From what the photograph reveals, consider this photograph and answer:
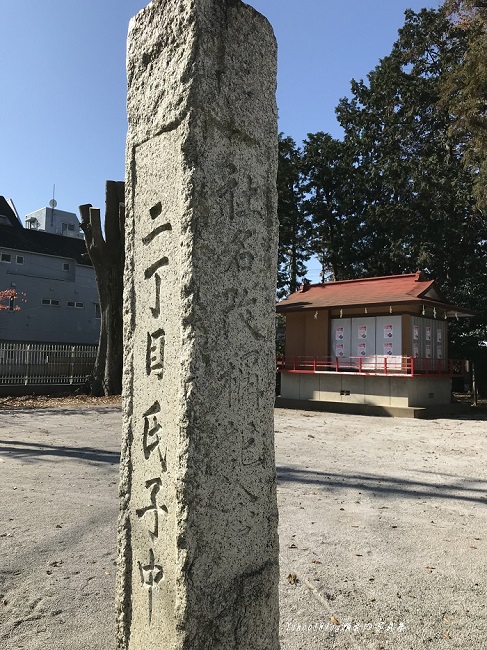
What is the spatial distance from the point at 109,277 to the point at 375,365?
957 cm

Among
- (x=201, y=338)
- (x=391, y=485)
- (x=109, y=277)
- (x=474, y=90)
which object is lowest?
(x=391, y=485)

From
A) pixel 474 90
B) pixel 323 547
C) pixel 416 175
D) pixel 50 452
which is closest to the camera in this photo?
pixel 323 547

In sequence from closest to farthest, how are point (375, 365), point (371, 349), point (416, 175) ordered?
point (375, 365) < point (371, 349) < point (416, 175)

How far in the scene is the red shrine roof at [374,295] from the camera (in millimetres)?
16141

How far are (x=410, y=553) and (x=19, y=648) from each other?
3054mm

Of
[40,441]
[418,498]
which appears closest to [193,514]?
[418,498]

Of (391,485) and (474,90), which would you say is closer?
(391,485)

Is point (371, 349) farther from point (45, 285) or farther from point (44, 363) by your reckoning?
point (45, 285)

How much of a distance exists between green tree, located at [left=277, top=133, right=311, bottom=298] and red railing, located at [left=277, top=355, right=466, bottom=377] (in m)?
9.32

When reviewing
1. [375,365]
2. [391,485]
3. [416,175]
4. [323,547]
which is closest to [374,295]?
[375,365]

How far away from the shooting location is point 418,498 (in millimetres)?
6059

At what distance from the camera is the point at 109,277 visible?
58.2 ft

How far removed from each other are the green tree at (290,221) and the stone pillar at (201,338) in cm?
2398

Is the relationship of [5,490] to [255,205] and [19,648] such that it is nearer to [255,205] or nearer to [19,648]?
[19,648]
